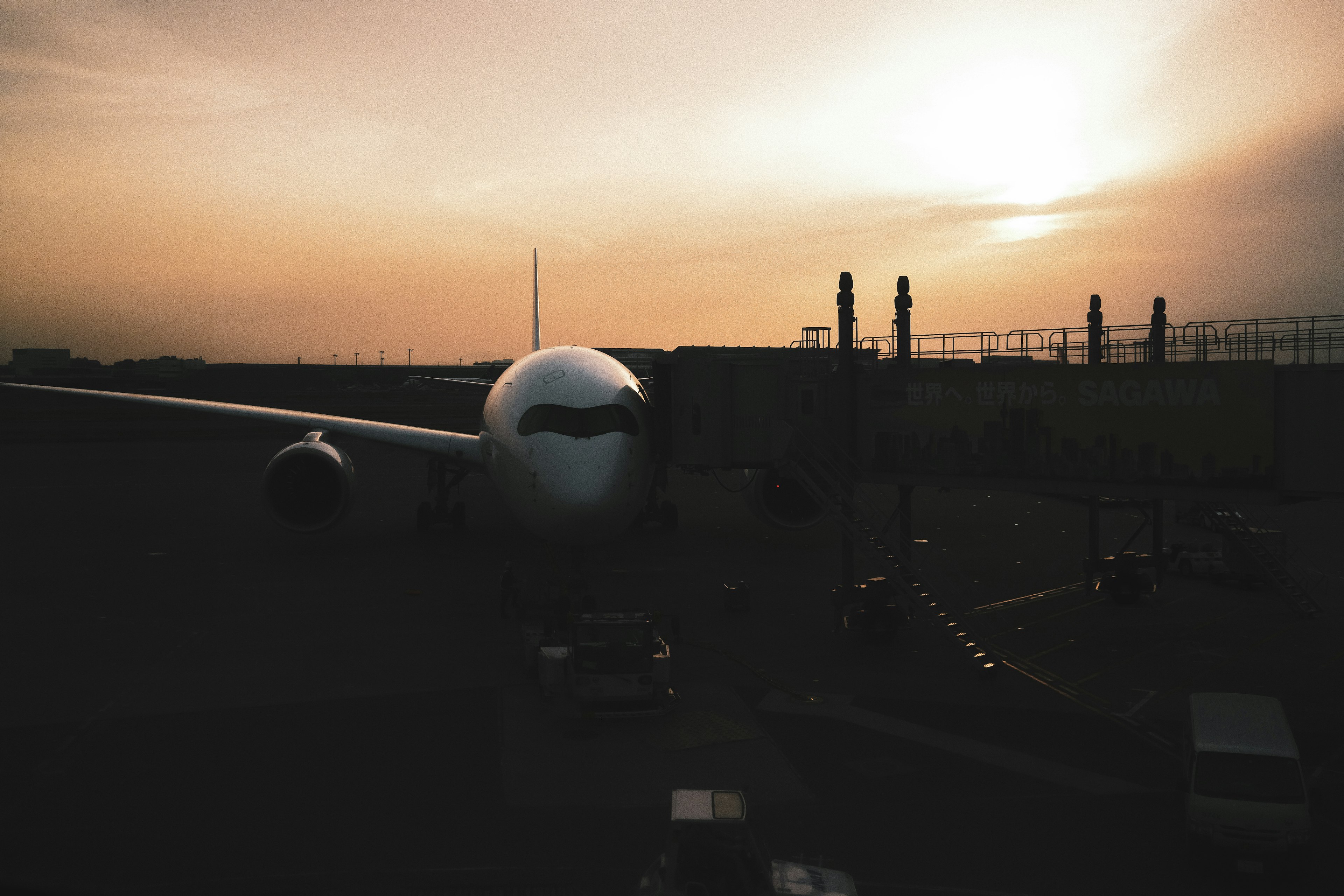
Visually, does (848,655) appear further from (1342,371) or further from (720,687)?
(1342,371)

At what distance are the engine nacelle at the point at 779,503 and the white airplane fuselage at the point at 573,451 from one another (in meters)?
5.62

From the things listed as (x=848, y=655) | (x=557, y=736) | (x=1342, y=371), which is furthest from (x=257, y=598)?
(x=1342, y=371)

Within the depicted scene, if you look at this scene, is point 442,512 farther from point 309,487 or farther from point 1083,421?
point 1083,421

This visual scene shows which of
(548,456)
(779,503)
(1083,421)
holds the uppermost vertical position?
(1083,421)

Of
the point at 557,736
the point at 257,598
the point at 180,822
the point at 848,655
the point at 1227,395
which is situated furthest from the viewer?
the point at 257,598

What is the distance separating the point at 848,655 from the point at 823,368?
8.66m

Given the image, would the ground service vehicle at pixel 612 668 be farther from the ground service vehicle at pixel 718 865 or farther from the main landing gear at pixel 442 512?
the main landing gear at pixel 442 512

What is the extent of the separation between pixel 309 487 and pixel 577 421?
1165cm

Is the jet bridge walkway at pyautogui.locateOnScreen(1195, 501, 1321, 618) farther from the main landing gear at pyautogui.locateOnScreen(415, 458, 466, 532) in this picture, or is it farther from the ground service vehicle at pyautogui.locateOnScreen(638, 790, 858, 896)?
the main landing gear at pyautogui.locateOnScreen(415, 458, 466, 532)

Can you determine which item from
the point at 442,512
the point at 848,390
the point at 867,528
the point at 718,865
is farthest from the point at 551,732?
the point at 442,512

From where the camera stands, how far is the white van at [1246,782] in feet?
33.1

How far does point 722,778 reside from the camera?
12734 millimetres

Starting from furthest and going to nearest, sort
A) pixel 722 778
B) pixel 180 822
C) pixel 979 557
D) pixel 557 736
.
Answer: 1. pixel 979 557
2. pixel 557 736
3. pixel 722 778
4. pixel 180 822

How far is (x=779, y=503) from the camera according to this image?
2850 centimetres
